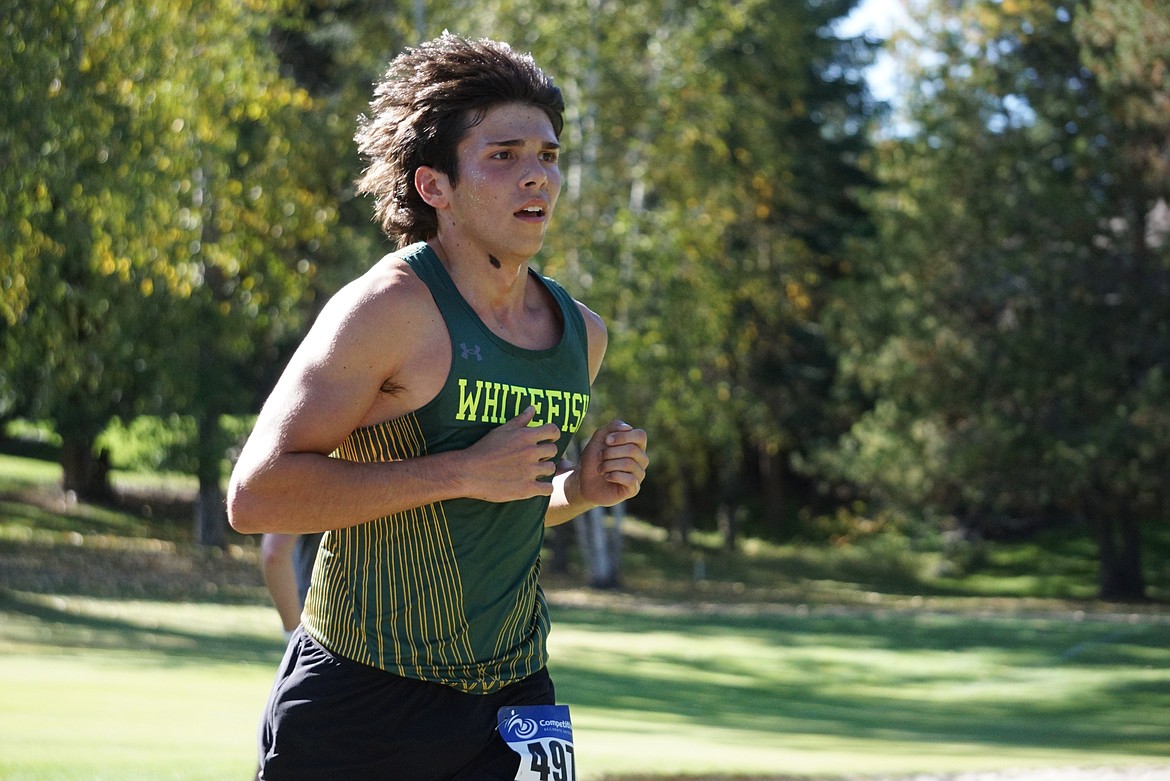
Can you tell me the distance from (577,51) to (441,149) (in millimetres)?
22093

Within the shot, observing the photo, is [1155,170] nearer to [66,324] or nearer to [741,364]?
[741,364]

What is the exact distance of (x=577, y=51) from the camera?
24859mm

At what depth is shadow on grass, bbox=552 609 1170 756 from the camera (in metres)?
13.0

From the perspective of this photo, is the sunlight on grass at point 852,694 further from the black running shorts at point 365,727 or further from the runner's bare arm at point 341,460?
the runner's bare arm at point 341,460

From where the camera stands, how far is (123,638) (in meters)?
15.6

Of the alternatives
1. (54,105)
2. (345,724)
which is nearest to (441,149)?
(345,724)

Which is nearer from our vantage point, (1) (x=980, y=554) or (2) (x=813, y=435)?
(1) (x=980, y=554)

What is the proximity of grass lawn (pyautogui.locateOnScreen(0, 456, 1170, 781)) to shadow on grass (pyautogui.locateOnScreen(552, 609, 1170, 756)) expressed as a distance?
5 centimetres

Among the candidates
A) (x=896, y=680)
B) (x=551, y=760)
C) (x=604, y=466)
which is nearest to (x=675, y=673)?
(x=896, y=680)

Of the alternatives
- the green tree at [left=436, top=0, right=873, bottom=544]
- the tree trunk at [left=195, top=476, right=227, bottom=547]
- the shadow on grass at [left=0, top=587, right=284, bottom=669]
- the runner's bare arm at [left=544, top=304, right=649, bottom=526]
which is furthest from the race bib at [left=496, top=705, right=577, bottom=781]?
the tree trunk at [left=195, top=476, right=227, bottom=547]

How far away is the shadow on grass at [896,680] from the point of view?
1304 centimetres

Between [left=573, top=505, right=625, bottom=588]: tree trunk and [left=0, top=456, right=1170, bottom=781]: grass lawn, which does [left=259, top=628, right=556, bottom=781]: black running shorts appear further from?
[left=573, top=505, right=625, bottom=588]: tree trunk

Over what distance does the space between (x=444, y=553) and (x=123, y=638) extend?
13.5 metres

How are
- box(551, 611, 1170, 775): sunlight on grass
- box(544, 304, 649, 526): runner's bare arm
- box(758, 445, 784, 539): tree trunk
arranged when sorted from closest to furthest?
box(544, 304, 649, 526): runner's bare arm → box(551, 611, 1170, 775): sunlight on grass → box(758, 445, 784, 539): tree trunk
